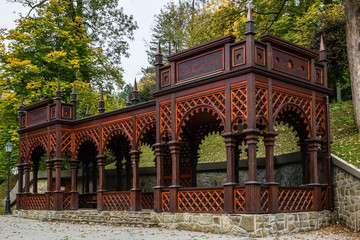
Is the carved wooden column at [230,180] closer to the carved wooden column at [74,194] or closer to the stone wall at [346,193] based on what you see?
the stone wall at [346,193]

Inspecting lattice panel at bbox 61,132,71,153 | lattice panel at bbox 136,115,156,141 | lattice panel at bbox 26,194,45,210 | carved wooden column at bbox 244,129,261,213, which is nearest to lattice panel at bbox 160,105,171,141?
lattice panel at bbox 136,115,156,141

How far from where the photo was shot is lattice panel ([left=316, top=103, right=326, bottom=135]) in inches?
540

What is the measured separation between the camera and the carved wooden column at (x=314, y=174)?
43.0 ft

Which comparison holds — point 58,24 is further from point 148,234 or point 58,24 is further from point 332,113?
point 148,234

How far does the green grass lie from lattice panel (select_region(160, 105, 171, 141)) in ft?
17.1

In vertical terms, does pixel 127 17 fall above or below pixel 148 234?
above

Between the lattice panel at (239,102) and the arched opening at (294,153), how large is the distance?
1376 millimetres

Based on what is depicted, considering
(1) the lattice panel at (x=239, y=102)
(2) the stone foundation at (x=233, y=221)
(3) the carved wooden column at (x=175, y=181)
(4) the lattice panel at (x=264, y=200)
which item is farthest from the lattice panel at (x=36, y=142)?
(4) the lattice panel at (x=264, y=200)

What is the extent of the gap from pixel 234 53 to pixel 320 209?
501 cm

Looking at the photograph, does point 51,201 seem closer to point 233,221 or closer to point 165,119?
point 165,119

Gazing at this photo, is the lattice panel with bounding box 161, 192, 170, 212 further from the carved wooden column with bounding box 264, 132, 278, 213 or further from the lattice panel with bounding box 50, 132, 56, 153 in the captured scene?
the lattice panel with bounding box 50, 132, 56, 153

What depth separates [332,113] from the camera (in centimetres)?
2117

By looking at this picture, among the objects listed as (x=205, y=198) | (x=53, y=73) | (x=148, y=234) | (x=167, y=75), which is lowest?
(x=148, y=234)

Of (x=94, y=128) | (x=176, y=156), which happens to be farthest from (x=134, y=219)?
(x=94, y=128)
